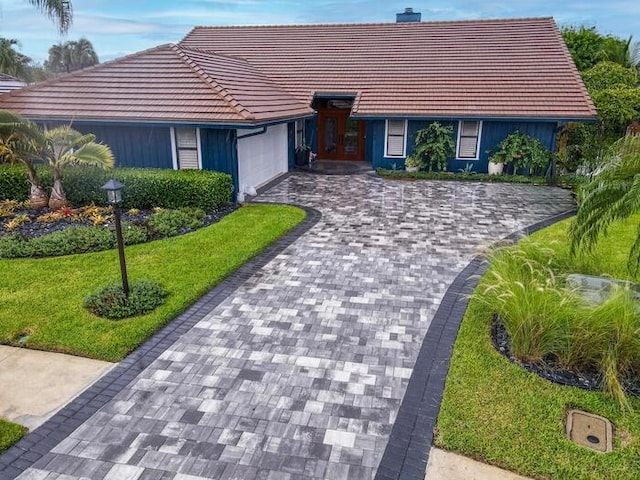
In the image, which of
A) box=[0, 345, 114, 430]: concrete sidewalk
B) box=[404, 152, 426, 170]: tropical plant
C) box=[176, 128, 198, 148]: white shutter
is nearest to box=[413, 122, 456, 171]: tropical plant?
box=[404, 152, 426, 170]: tropical plant

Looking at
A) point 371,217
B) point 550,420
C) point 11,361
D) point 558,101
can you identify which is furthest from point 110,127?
point 558,101

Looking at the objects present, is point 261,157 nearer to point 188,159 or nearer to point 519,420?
point 188,159

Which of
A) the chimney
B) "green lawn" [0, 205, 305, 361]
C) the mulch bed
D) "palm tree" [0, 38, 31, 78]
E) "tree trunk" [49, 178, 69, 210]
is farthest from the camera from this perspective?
"palm tree" [0, 38, 31, 78]

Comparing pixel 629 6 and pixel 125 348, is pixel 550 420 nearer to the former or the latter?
pixel 125 348

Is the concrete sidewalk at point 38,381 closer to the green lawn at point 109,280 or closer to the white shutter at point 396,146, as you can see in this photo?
the green lawn at point 109,280

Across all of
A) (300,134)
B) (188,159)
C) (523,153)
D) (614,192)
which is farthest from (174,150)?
(523,153)

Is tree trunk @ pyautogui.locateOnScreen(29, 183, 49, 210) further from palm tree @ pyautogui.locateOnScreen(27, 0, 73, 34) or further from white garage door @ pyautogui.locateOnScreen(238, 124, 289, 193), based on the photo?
palm tree @ pyautogui.locateOnScreen(27, 0, 73, 34)

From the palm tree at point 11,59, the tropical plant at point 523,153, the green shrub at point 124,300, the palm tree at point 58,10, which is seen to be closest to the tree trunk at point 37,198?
the palm tree at point 58,10
